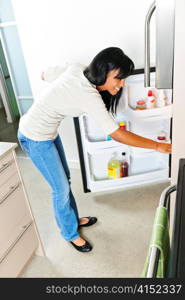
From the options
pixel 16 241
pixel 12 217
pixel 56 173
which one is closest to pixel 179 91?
pixel 56 173

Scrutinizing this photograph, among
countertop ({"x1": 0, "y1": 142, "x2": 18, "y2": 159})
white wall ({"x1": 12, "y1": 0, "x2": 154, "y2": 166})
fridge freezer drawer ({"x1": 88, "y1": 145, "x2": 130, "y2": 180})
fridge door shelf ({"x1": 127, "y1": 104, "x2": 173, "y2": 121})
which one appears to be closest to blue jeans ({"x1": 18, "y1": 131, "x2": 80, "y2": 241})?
countertop ({"x1": 0, "y1": 142, "x2": 18, "y2": 159})

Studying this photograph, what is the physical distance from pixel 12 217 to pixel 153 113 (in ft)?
3.63

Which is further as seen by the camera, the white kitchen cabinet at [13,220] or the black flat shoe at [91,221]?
the black flat shoe at [91,221]

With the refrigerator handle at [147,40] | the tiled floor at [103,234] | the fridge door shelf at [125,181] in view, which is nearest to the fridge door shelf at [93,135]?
the fridge door shelf at [125,181]

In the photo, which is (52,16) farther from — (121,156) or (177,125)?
(177,125)

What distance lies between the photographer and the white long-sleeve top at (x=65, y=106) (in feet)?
3.78

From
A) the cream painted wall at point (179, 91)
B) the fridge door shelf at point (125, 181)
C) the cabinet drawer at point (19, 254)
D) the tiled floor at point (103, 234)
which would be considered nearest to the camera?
the cream painted wall at point (179, 91)

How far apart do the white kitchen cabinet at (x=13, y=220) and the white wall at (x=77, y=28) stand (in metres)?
1.03

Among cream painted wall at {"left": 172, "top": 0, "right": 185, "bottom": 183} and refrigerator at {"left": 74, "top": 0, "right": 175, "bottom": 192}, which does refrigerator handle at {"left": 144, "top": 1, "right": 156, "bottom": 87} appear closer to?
cream painted wall at {"left": 172, "top": 0, "right": 185, "bottom": 183}

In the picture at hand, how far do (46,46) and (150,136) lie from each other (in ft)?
3.63

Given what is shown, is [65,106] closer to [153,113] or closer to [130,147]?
[153,113]

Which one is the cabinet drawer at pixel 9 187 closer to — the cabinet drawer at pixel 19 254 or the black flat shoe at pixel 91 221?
the cabinet drawer at pixel 19 254

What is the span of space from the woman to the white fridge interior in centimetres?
31

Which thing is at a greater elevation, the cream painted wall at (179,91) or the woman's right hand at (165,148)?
the cream painted wall at (179,91)
